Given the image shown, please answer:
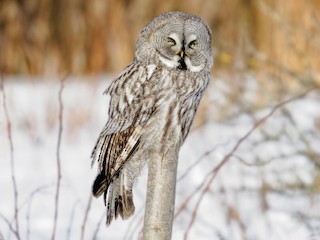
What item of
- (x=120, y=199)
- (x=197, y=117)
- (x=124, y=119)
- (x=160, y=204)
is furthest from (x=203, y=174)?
(x=160, y=204)

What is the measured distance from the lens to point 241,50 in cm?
543

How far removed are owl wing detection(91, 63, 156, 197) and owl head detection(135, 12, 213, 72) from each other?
0.05m

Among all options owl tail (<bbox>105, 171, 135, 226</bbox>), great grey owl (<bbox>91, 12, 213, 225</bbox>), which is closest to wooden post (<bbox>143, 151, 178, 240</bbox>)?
great grey owl (<bbox>91, 12, 213, 225</bbox>)

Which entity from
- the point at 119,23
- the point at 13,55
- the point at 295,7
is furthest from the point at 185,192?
the point at 13,55

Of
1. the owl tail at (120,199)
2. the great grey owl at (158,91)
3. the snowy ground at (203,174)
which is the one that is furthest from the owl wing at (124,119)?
the snowy ground at (203,174)

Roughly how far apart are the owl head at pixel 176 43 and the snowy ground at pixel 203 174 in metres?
0.33

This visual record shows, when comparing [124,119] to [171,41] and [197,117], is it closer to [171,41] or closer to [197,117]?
[171,41]

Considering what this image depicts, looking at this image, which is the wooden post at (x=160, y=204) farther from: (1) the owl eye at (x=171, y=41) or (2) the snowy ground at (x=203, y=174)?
(1) the owl eye at (x=171, y=41)

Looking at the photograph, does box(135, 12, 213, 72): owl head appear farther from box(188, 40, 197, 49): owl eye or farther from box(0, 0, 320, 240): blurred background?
box(0, 0, 320, 240): blurred background

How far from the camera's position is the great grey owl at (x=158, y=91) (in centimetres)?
265

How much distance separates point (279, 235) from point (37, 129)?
3.18m

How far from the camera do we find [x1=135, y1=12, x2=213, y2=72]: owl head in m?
2.63

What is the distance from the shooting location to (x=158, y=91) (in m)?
2.66

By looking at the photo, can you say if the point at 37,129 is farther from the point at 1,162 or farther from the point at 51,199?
the point at 51,199
